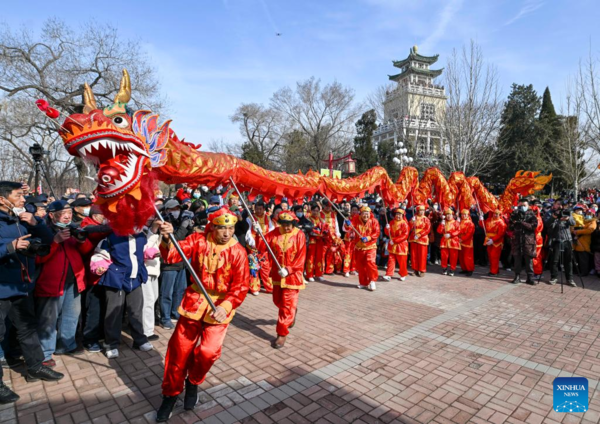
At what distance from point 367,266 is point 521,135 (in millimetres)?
27668

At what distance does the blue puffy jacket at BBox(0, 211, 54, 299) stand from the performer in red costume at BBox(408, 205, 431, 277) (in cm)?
801

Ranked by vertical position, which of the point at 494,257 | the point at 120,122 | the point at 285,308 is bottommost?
the point at 285,308

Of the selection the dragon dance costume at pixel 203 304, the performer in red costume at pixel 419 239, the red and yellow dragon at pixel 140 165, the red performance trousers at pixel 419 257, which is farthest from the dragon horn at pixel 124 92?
the red performance trousers at pixel 419 257

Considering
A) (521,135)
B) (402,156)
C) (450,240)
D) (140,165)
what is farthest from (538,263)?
(521,135)

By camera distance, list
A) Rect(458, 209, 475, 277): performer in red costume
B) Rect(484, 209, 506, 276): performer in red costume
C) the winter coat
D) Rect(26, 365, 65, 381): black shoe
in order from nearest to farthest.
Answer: Rect(26, 365, 65, 381): black shoe < the winter coat < Rect(484, 209, 506, 276): performer in red costume < Rect(458, 209, 475, 277): performer in red costume

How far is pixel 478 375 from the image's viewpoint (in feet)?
12.8

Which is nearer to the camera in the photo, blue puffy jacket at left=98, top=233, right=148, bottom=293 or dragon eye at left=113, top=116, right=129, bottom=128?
dragon eye at left=113, top=116, right=129, bottom=128

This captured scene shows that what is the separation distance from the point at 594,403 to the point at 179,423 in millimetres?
3934

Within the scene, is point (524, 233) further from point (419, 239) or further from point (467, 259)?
point (419, 239)

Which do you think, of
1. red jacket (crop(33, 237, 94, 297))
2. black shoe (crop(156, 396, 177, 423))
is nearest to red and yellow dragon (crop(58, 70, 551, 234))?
red jacket (crop(33, 237, 94, 297))

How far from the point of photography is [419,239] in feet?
29.7

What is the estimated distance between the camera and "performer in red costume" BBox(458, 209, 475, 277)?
30.1ft

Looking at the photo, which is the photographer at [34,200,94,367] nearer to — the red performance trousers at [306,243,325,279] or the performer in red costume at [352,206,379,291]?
the red performance trousers at [306,243,325,279]

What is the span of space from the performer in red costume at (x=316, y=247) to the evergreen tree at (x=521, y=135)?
949 inches
